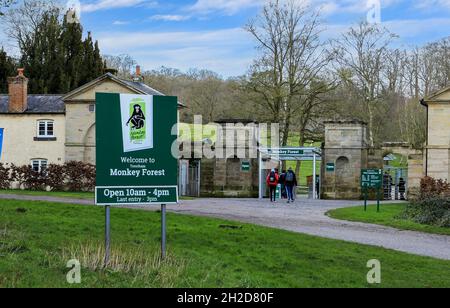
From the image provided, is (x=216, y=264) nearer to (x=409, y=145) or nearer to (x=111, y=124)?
(x=111, y=124)

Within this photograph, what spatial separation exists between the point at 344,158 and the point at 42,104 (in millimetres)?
23839

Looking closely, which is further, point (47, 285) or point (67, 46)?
point (67, 46)

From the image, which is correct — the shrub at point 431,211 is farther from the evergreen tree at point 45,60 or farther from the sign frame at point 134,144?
the evergreen tree at point 45,60

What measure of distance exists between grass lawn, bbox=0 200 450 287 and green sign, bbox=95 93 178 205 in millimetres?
1052

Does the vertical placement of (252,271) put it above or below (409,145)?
below

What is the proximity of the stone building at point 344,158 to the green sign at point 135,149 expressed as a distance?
1135 inches

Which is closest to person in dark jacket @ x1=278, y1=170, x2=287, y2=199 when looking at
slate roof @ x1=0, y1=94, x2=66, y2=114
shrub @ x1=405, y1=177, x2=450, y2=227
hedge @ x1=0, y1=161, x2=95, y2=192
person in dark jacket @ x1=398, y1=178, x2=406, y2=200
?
person in dark jacket @ x1=398, y1=178, x2=406, y2=200

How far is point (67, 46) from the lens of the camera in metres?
69.2

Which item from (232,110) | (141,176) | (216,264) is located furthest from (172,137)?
(232,110)

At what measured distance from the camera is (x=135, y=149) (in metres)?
11.0

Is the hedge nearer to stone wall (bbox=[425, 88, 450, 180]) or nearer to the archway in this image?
the archway

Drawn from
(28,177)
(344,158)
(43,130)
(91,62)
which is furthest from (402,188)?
(91,62)

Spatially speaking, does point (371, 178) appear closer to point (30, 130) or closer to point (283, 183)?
point (283, 183)
